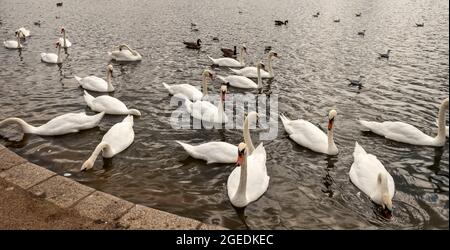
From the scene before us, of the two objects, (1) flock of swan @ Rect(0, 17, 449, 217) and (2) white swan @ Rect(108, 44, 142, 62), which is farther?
(2) white swan @ Rect(108, 44, 142, 62)

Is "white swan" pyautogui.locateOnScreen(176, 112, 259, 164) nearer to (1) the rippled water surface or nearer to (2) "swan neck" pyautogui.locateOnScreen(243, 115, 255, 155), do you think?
(2) "swan neck" pyautogui.locateOnScreen(243, 115, 255, 155)

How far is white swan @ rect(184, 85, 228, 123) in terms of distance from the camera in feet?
40.5

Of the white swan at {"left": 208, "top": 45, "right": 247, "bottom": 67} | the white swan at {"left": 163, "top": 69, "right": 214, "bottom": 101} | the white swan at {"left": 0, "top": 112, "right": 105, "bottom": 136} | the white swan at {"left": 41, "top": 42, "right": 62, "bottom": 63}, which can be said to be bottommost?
the white swan at {"left": 0, "top": 112, "right": 105, "bottom": 136}

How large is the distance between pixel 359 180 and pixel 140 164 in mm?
5367

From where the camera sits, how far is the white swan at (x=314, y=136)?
10.2 m

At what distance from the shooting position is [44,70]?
742 inches

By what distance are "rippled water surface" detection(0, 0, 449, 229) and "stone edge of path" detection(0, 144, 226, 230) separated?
3.16 ft

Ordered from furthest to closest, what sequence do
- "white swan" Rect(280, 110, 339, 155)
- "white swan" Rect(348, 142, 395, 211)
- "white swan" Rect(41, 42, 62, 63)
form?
"white swan" Rect(41, 42, 62, 63)
"white swan" Rect(280, 110, 339, 155)
"white swan" Rect(348, 142, 395, 211)

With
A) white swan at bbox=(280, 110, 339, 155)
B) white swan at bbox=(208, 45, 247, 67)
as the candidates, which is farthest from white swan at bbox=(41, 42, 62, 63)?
white swan at bbox=(280, 110, 339, 155)

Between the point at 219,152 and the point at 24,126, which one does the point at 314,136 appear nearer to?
the point at 219,152

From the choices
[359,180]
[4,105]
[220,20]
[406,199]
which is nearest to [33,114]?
[4,105]

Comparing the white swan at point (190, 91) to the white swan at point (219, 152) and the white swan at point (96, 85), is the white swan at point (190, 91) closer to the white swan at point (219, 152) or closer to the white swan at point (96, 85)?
the white swan at point (96, 85)
